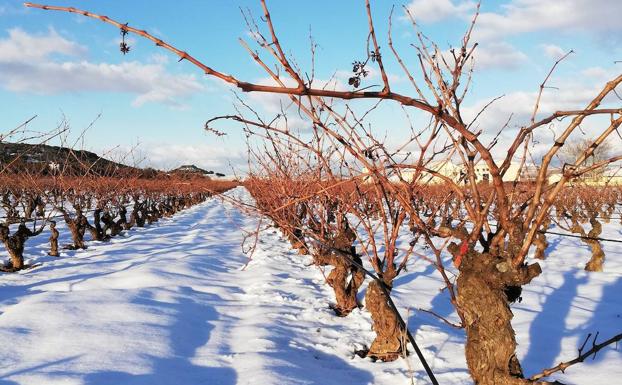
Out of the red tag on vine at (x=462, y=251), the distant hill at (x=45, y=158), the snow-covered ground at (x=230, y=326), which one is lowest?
the snow-covered ground at (x=230, y=326)

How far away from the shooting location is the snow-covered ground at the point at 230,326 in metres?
2.61

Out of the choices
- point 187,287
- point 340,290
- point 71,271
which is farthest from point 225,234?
point 340,290

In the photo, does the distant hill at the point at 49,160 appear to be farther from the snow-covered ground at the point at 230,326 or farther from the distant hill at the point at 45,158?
the snow-covered ground at the point at 230,326

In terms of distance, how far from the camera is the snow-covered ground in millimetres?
2611

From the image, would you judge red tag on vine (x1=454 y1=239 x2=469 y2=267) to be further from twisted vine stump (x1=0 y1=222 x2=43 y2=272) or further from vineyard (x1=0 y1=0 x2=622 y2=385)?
twisted vine stump (x1=0 y1=222 x2=43 y2=272)

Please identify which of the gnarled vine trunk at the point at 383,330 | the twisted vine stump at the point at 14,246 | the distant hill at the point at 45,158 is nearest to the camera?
the gnarled vine trunk at the point at 383,330

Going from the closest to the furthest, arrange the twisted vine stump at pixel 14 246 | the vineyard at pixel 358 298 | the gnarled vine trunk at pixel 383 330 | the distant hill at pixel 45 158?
1. the vineyard at pixel 358 298
2. the gnarled vine trunk at pixel 383 330
3. the distant hill at pixel 45 158
4. the twisted vine stump at pixel 14 246

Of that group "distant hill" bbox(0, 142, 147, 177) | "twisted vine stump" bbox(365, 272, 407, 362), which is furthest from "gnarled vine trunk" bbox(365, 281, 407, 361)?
"distant hill" bbox(0, 142, 147, 177)

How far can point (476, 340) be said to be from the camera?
1672 millimetres

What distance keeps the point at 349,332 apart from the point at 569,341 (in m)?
1.65

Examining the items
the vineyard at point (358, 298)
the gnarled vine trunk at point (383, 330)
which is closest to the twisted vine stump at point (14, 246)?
the vineyard at point (358, 298)

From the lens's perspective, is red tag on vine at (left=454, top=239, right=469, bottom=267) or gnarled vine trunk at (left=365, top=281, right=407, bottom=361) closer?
red tag on vine at (left=454, top=239, right=469, bottom=267)

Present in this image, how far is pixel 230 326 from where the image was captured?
3545 millimetres

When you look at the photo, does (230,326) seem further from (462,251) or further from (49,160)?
(49,160)
